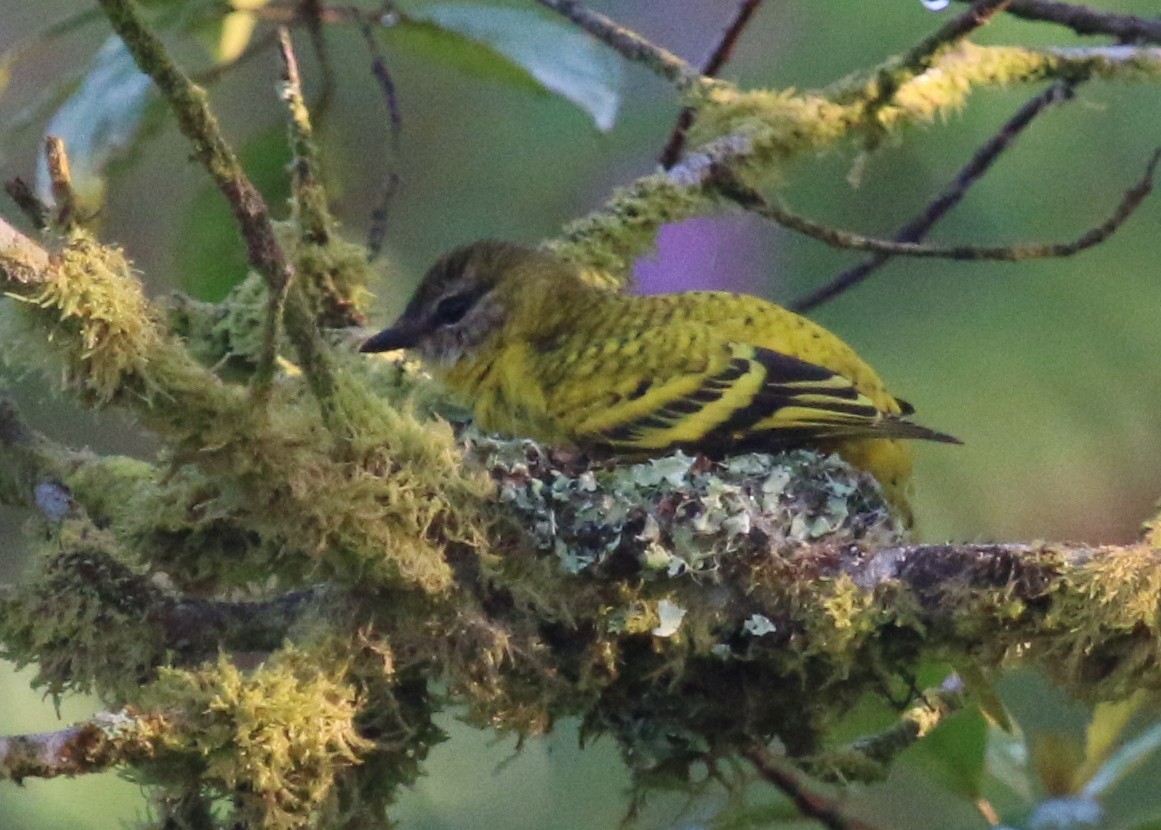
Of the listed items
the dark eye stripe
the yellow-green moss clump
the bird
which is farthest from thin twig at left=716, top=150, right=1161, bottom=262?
the yellow-green moss clump

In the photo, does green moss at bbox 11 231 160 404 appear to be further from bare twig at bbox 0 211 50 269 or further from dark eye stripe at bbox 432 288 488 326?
dark eye stripe at bbox 432 288 488 326

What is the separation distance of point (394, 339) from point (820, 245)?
2.09 meters

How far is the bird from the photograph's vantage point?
2488 mm

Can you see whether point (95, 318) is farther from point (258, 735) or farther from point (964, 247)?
point (964, 247)

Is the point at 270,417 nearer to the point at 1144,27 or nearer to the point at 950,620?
the point at 950,620

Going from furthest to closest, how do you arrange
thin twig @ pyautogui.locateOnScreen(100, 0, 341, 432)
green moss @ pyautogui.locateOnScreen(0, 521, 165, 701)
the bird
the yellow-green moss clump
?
the bird, green moss @ pyautogui.locateOnScreen(0, 521, 165, 701), the yellow-green moss clump, thin twig @ pyautogui.locateOnScreen(100, 0, 341, 432)

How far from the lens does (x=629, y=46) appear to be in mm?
3070

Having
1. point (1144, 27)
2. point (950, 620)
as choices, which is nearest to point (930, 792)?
point (1144, 27)

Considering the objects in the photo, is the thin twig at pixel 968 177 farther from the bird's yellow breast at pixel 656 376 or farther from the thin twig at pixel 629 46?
the thin twig at pixel 629 46

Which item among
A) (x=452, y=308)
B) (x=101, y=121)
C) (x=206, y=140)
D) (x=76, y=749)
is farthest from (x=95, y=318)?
(x=452, y=308)

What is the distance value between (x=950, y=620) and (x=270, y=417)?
2.84 ft

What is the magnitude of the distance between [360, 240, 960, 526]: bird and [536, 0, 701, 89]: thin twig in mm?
486

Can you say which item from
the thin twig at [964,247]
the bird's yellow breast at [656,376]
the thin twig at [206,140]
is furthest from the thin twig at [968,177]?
the thin twig at [206,140]

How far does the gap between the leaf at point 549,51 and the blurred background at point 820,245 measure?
0.17 meters
